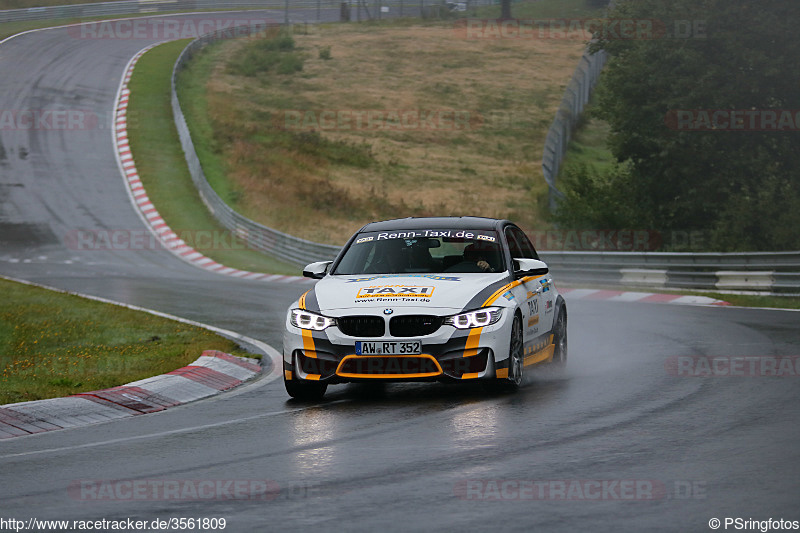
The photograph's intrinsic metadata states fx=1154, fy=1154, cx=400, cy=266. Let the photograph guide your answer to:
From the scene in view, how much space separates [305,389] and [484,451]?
10.4ft

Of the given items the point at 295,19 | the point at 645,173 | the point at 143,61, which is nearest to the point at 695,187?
the point at 645,173

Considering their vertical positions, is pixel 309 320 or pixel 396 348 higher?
pixel 309 320

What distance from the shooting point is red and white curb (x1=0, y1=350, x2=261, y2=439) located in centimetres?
942

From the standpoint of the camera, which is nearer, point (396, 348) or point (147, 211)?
point (396, 348)

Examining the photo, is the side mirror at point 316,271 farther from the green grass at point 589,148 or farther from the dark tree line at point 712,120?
the green grass at point 589,148

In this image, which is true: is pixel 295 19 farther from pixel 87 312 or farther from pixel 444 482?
pixel 444 482

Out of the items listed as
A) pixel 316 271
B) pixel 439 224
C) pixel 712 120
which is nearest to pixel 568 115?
pixel 712 120

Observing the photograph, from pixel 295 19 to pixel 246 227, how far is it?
57.6 metres

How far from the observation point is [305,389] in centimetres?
1040

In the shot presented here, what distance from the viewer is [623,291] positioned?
23.5m

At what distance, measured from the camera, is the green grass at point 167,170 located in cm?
3388

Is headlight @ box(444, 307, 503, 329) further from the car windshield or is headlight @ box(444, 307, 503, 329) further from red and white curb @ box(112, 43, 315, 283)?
red and white curb @ box(112, 43, 315, 283)

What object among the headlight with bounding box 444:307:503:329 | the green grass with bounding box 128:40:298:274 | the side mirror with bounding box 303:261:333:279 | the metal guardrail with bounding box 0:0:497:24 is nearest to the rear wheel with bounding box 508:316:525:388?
the headlight with bounding box 444:307:503:329

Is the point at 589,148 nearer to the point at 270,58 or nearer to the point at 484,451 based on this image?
the point at 270,58
